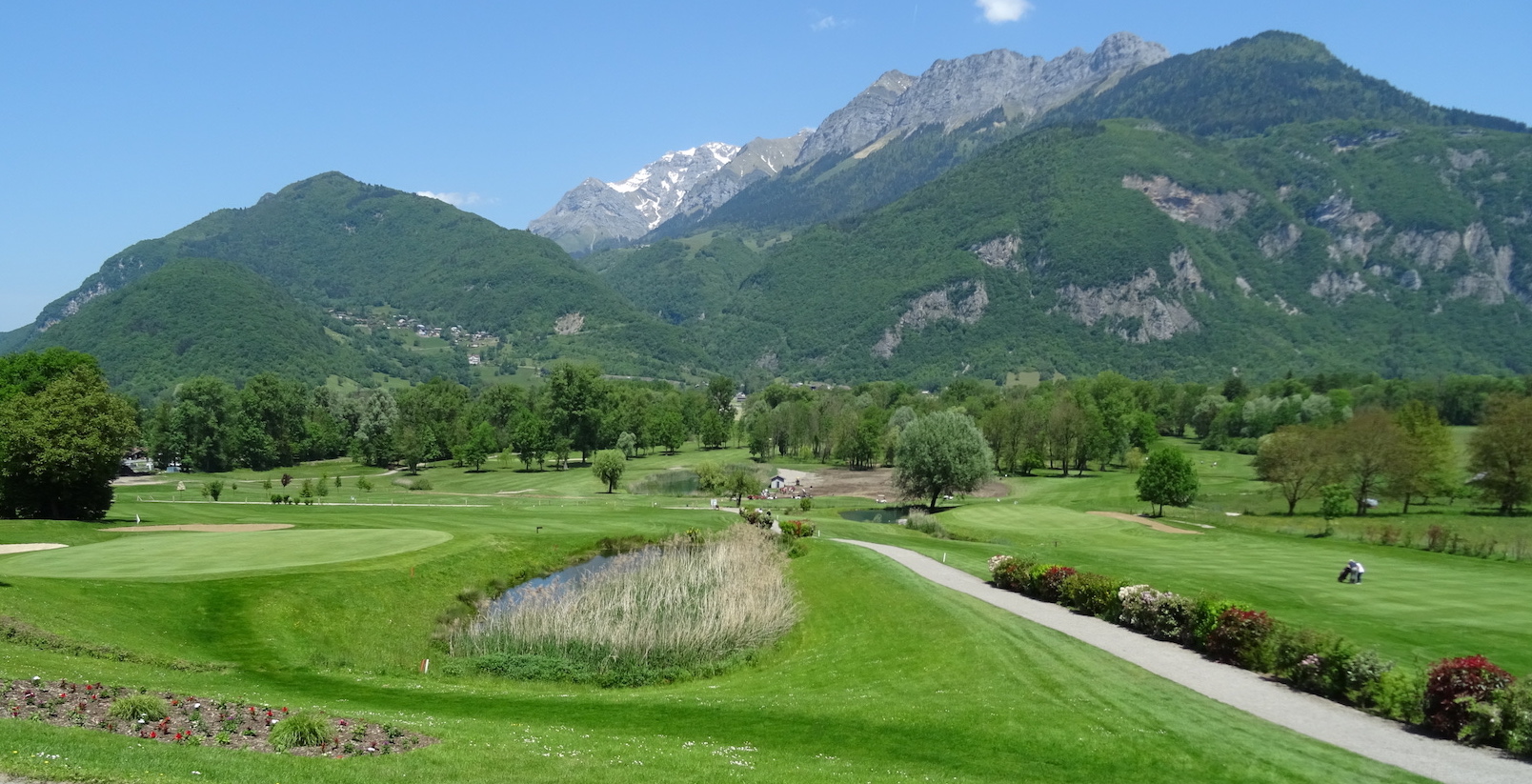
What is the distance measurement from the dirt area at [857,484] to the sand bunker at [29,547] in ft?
228

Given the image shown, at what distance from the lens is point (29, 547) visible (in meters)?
36.4

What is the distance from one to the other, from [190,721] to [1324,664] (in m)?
23.6

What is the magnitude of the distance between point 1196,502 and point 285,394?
433 ft

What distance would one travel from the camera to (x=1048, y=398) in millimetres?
145000

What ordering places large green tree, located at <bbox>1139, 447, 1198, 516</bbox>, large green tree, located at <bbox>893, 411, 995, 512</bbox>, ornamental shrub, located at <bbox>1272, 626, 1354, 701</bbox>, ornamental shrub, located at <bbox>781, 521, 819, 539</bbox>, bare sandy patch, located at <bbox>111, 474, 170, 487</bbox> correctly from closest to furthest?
ornamental shrub, located at <bbox>1272, 626, 1354, 701</bbox>, ornamental shrub, located at <bbox>781, 521, 819, 539</bbox>, large green tree, located at <bbox>1139, 447, 1198, 516</bbox>, large green tree, located at <bbox>893, 411, 995, 512</bbox>, bare sandy patch, located at <bbox>111, 474, 170, 487</bbox>

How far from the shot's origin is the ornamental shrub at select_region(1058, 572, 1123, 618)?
89.8 ft

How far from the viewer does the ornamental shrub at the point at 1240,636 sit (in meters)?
21.6

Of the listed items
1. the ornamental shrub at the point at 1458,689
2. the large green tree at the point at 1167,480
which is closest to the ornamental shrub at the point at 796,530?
the ornamental shrub at the point at 1458,689

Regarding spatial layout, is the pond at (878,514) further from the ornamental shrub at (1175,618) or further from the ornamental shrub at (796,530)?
Answer: the ornamental shrub at (1175,618)

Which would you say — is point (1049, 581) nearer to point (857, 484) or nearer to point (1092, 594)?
point (1092, 594)

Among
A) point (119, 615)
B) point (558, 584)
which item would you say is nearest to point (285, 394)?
point (558, 584)

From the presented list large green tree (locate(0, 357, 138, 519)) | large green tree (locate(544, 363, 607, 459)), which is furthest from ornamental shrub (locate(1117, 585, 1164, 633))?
large green tree (locate(544, 363, 607, 459))

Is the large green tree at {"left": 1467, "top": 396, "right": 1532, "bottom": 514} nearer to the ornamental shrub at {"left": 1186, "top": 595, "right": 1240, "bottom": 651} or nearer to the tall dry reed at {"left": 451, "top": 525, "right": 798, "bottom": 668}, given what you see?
the ornamental shrub at {"left": 1186, "top": 595, "right": 1240, "bottom": 651}

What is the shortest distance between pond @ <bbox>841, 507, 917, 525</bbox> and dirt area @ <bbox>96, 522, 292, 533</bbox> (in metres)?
44.2
